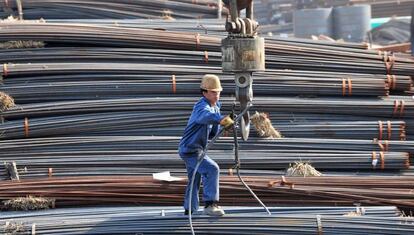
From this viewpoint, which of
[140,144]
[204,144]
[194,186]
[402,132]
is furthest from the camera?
[402,132]

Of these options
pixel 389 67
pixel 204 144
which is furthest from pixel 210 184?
pixel 389 67

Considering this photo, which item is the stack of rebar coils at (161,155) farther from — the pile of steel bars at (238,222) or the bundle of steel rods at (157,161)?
the pile of steel bars at (238,222)

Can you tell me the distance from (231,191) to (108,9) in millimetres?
6774

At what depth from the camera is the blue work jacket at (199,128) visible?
7887 millimetres

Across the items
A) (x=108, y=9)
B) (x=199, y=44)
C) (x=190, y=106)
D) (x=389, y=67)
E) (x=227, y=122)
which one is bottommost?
(x=190, y=106)

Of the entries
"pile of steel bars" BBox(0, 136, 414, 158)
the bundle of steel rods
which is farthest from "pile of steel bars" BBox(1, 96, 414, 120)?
the bundle of steel rods

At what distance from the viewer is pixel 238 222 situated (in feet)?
26.7

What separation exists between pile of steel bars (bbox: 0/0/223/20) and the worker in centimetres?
706

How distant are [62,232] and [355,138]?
171 inches

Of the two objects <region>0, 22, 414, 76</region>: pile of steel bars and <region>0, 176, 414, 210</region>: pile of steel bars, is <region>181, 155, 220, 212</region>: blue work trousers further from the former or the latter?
<region>0, 22, 414, 76</region>: pile of steel bars

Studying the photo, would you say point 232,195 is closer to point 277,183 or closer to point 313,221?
point 277,183

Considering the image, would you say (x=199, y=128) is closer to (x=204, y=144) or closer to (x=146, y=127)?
(x=204, y=144)

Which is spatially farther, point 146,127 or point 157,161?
point 146,127

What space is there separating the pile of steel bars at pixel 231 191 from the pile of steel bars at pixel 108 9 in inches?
233
